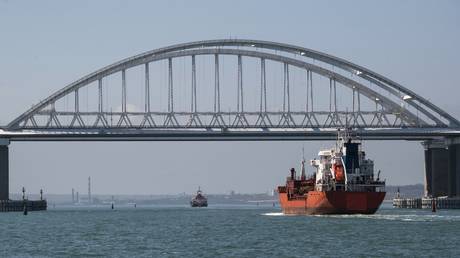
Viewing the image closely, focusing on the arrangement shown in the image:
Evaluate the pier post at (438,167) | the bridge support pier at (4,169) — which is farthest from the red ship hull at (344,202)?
the pier post at (438,167)

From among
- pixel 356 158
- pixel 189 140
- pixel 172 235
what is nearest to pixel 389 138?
pixel 189 140

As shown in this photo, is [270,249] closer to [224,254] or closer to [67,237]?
[224,254]

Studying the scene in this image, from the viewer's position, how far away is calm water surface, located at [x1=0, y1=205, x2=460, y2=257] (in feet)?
235

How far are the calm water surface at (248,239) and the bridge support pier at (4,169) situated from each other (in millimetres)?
48467

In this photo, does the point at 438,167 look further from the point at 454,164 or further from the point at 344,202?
the point at 344,202

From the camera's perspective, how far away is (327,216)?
11362 cm

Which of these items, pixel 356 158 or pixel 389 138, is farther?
pixel 389 138

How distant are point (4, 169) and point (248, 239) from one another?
80.2 m

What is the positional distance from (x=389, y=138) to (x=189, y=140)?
26568mm

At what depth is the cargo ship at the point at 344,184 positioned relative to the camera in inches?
4407

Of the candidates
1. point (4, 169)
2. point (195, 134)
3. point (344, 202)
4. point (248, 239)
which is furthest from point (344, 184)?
point (4, 169)

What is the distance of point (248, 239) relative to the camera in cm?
8262

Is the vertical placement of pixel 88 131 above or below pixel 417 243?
above

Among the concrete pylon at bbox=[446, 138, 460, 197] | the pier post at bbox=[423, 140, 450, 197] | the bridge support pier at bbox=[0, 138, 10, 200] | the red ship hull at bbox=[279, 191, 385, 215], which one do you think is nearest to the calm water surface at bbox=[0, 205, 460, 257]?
the red ship hull at bbox=[279, 191, 385, 215]
